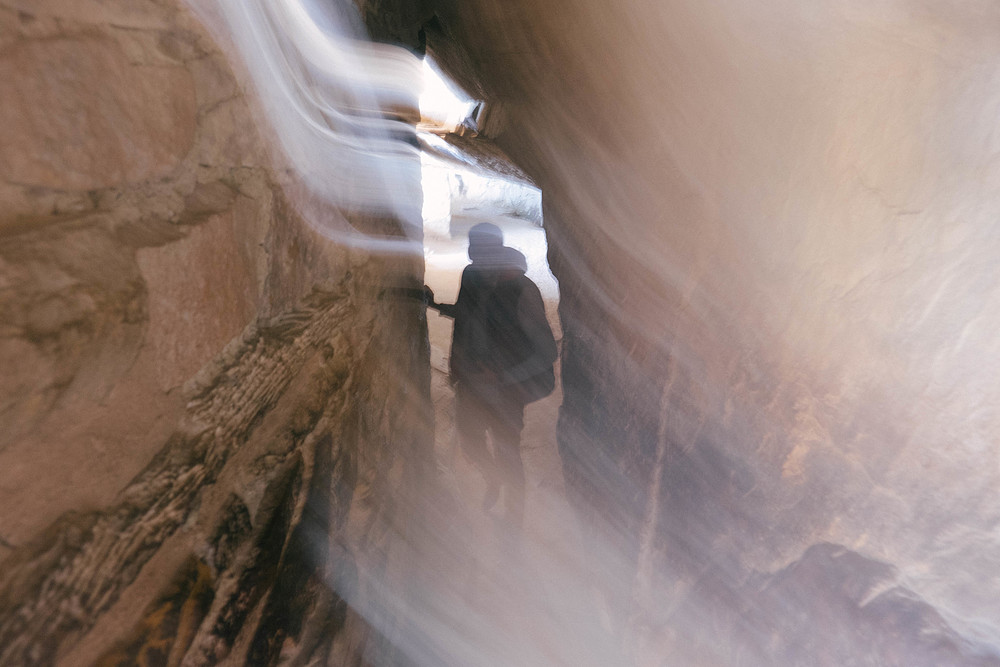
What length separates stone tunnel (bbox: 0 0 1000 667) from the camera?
17.7 inches

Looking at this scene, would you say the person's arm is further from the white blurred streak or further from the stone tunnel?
the white blurred streak

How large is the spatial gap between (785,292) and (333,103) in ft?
4.11

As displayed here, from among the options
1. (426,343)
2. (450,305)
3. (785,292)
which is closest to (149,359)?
(785,292)

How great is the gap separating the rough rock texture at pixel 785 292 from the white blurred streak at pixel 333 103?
822mm

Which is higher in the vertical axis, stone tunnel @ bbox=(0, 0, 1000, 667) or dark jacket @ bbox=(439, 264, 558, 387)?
stone tunnel @ bbox=(0, 0, 1000, 667)

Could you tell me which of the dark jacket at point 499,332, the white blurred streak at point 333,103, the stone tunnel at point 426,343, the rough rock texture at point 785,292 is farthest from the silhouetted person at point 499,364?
the white blurred streak at point 333,103

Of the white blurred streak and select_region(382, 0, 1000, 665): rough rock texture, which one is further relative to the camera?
select_region(382, 0, 1000, 665): rough rock texture

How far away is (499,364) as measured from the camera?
3354 millimetres

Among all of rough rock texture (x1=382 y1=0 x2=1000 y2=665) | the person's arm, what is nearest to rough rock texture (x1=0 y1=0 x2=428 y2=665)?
rough rock texture (x1=382 y1=0 x2=1000 y2=665)

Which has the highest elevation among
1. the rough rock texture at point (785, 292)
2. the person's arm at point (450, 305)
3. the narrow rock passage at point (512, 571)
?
the rough rock texture at point (785, 292)

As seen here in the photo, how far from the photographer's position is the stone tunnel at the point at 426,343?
0.45m

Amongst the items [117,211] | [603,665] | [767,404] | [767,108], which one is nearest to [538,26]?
[767,108]

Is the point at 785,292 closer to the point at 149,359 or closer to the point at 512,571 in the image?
the point at 149,359

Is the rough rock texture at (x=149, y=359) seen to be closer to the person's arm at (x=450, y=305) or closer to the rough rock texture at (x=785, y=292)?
the rough rock texture at (x=785, y=292)
